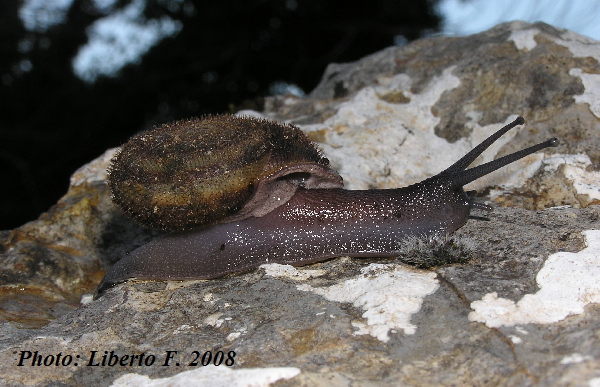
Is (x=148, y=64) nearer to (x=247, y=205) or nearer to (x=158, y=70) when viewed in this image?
(x=158, y=70)

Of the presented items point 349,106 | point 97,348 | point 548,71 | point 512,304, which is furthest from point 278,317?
point 548,71

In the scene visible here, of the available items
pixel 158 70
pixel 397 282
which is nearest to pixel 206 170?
pixel 397 282

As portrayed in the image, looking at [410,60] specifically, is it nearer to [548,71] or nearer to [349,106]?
[349,106]

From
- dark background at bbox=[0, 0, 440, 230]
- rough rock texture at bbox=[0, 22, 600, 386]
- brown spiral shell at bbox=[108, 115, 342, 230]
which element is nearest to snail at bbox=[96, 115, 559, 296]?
brown spiral shell at bbox=[108, 115, 342, 230]

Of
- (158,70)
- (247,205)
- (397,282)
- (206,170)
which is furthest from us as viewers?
(158,70)

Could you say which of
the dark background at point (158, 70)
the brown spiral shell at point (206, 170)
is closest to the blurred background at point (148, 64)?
the dark background at point (158, 70)

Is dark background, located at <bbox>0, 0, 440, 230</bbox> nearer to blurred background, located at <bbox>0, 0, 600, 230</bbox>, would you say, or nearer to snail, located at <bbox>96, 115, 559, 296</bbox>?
blurred background, located at <bbox>0, 0, 600, 230</bbox>
